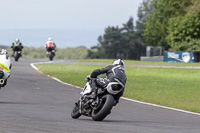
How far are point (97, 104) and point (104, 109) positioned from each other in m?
0.38

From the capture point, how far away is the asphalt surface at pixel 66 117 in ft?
34.7

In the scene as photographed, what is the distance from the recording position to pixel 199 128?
39.8 ft

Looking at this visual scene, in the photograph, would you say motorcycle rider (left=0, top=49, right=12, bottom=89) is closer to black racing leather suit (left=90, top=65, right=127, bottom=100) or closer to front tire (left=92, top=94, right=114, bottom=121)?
black racing leather suit (left=90, top=65, right=127, bottom=100)

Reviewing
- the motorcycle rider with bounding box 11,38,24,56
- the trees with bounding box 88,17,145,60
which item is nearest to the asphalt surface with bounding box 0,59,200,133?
the motorcycle rider with bounding box 11,38,24,56

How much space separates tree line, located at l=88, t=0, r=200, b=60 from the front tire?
61496mm

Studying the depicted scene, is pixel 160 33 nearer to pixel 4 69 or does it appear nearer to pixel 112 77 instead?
pixel 4 69

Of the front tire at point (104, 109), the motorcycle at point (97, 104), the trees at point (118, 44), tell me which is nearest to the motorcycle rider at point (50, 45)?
the motorcycle at point (97, 104)

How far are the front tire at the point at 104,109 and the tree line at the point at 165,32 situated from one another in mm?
61496

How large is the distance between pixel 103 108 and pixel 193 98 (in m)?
10.2

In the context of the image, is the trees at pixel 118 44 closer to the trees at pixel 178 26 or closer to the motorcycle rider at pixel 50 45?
the trees at pixel 178 26

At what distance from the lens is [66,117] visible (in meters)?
13.3

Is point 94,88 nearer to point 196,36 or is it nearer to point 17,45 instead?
point 17,45

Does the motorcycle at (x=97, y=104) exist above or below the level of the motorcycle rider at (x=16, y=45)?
below

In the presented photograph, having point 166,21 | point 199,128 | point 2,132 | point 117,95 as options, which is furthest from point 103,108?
point 166,21
